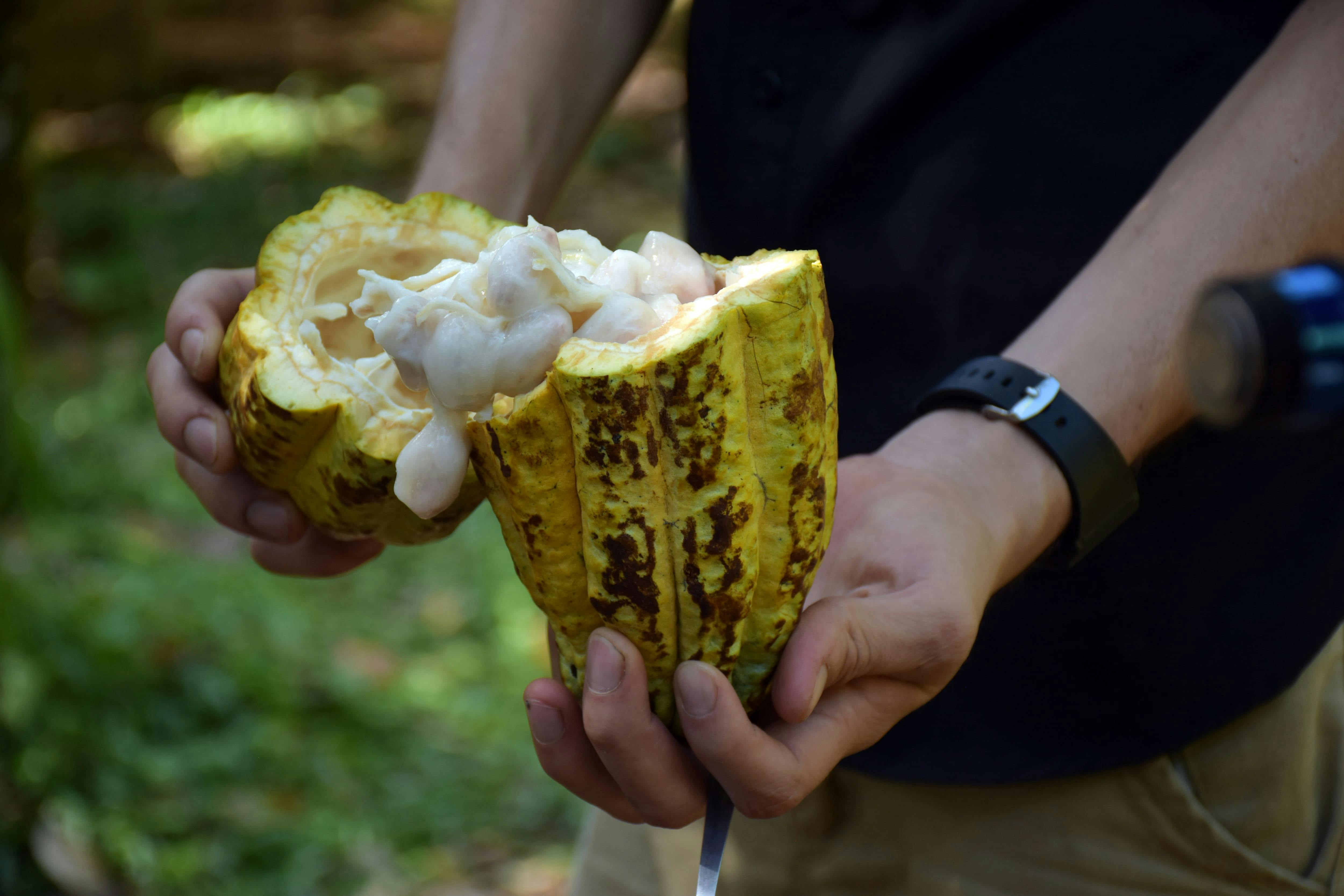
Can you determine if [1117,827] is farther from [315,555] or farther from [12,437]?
[12,437]

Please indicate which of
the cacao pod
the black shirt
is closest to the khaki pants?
the black shirt

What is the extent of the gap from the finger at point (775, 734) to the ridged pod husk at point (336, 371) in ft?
1.00

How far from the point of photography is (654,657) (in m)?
0.90

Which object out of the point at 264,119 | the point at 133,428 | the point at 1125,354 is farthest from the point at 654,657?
the point at 264,119

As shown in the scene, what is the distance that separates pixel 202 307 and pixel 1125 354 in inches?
37.5

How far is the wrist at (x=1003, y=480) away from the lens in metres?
0.98

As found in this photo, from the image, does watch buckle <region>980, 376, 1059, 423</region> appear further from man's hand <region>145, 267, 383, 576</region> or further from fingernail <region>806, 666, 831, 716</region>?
man's hand <region>145, 267, 383, 576</region>

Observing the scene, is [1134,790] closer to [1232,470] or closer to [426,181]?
[1232,470]

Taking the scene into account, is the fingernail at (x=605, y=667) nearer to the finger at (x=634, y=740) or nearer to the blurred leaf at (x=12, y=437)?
the finger at (x=634, y=740)

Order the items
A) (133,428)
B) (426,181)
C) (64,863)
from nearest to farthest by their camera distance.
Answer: (426,181) → (64,863) → (133,428)

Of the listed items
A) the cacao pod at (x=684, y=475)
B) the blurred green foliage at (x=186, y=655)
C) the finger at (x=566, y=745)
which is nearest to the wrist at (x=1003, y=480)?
the cacao pod at (x=684, y=475)

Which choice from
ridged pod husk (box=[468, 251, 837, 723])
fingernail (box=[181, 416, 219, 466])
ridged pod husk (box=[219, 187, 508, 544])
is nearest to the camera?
ridged pod husk (box=[468, 251, 837, 723])

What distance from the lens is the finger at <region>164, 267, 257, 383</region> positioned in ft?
3.89

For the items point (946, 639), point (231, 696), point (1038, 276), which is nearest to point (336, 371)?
point (946, 639)
